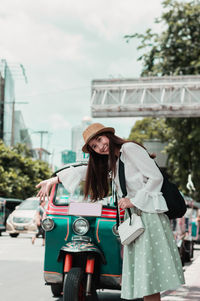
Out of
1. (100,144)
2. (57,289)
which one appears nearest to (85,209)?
(57,289)

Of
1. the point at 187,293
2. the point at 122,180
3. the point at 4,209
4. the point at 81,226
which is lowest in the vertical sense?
the point at 4,209

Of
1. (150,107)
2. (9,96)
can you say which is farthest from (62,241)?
(9,96)

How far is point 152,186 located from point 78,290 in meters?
2.04

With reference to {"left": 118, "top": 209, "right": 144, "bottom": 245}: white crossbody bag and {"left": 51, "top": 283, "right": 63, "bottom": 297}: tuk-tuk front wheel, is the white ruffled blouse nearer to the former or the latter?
{"left": 118, "top": 209, "right": 144, "bottom": 245}: white crossbody bag

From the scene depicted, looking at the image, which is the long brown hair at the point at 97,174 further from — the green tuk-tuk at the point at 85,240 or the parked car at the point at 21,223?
the parked car at the point at 21,223

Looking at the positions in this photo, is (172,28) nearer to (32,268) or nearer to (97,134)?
(32,268)

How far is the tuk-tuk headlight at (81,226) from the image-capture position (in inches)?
251

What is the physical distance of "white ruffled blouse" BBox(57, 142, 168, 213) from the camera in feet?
12.9

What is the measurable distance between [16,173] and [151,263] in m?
46.8

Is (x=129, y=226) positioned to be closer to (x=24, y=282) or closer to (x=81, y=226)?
(x=81, y=226)

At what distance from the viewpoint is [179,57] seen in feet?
86.3

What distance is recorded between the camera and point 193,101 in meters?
23.9

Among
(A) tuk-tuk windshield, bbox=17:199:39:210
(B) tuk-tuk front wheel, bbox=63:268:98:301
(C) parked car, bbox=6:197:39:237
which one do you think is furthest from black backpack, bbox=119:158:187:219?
(A) tuk-tuk windshield, bbox=17:199:39:210

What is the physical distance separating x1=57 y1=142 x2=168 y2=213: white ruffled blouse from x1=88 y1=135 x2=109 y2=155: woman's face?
16 centimetres
